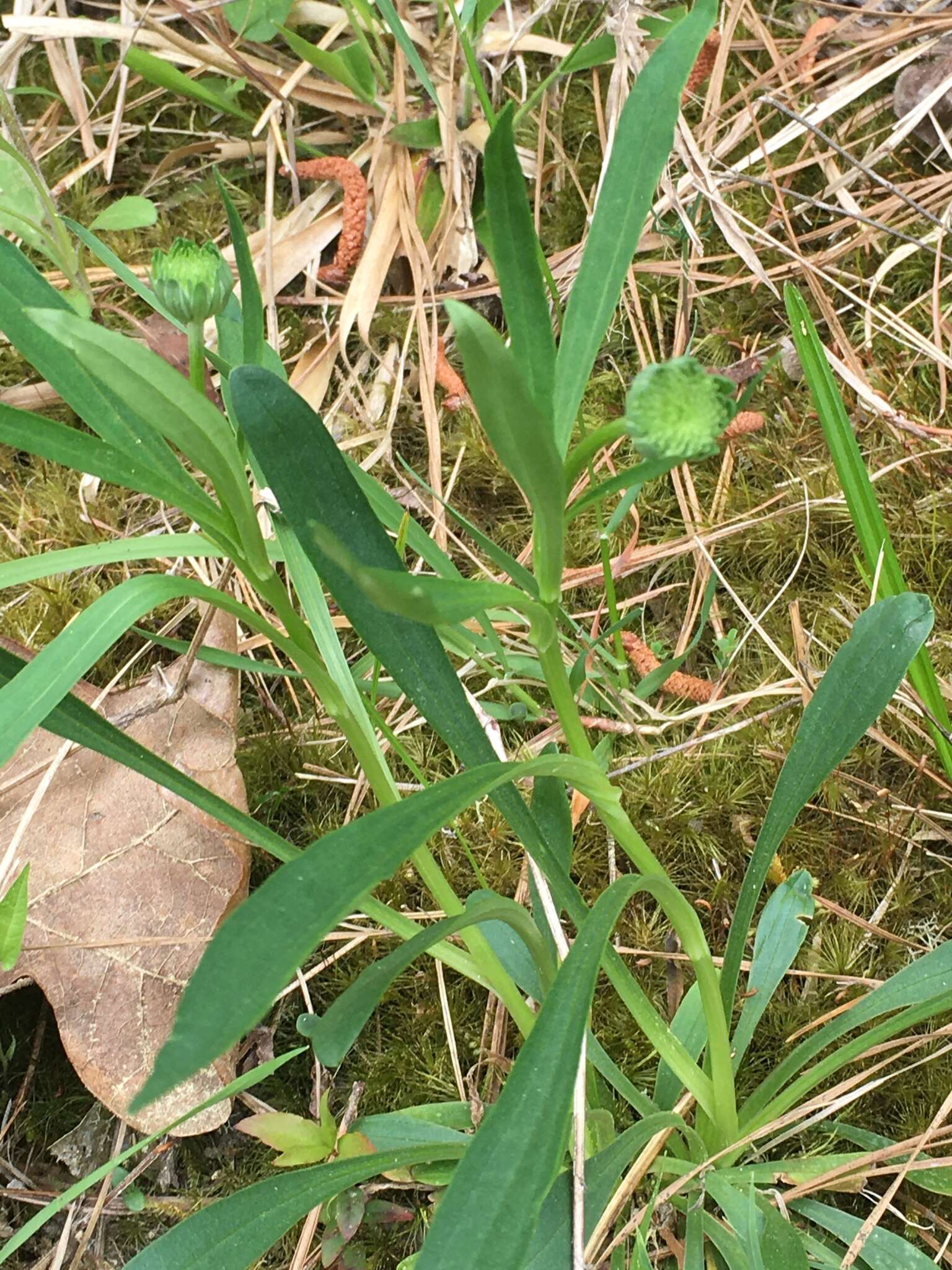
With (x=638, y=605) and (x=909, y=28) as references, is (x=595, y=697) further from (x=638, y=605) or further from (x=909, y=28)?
(x=909, y=28)

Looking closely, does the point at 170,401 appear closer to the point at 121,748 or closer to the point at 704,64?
the point at 121,748

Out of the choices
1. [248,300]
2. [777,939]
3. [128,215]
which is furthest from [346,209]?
[777,939]

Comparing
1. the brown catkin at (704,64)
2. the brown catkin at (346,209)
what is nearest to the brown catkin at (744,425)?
the brown catkin at (704,64)

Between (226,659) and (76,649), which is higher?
(76,649)

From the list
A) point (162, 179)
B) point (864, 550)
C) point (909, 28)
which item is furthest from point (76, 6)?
point (864, 550)

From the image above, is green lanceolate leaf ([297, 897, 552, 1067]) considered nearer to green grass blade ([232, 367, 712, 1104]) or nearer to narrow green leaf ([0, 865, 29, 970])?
green grass blade ([232, 367, 712, 1104])

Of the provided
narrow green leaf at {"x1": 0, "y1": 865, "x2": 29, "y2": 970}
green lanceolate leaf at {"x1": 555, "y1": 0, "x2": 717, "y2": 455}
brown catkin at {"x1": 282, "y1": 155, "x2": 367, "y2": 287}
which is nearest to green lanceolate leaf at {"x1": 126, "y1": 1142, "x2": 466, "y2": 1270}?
narrow green leaf at {"x1": 0, "y1": 865, "x2": 29, "y2": 970}
